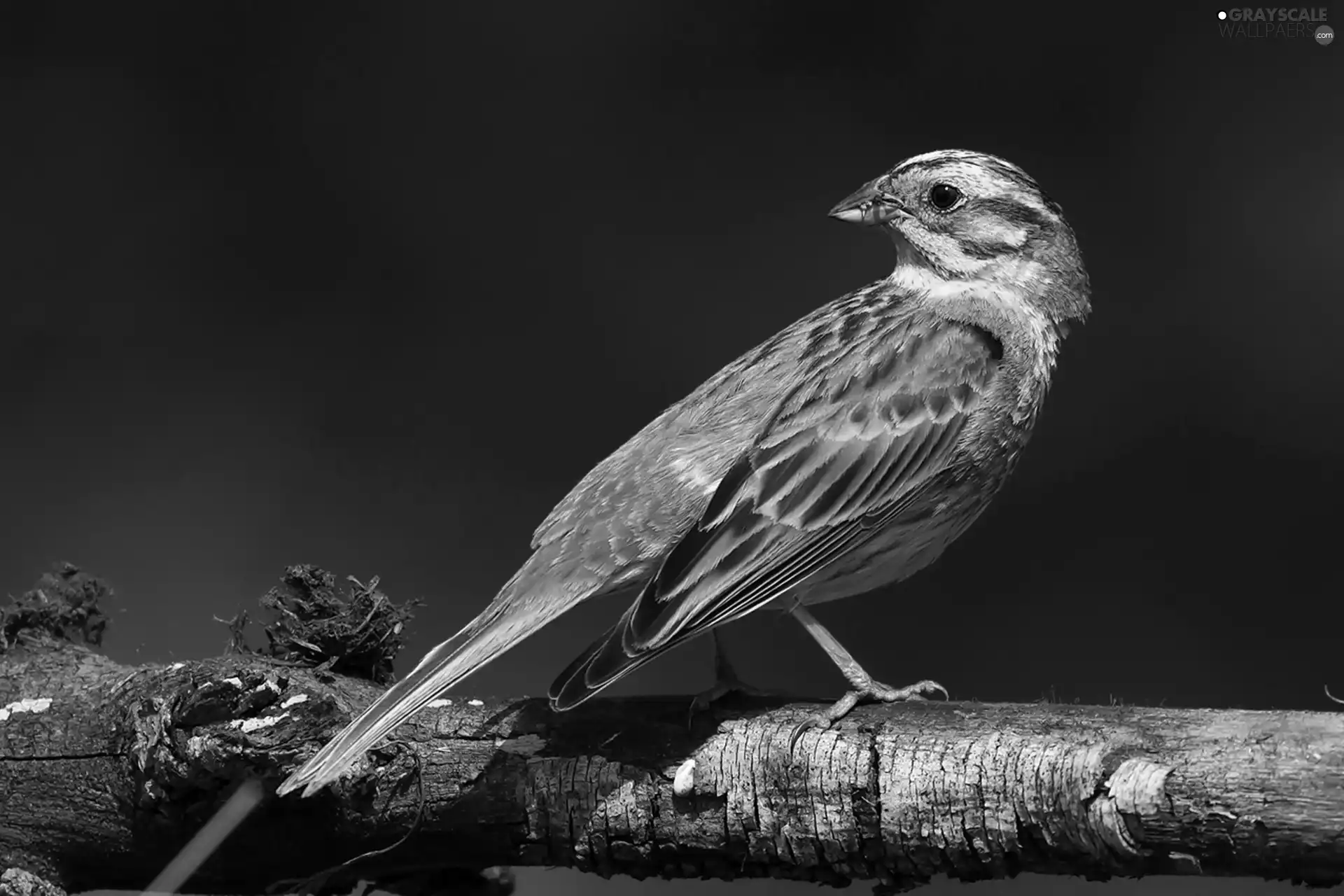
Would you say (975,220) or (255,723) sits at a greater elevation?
(975,220)

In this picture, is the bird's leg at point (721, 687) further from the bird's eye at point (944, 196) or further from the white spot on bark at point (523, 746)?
the bird's eye at point (944, 196)

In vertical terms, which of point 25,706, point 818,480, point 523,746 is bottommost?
point 523,746

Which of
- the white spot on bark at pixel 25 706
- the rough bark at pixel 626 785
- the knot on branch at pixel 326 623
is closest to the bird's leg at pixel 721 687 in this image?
the rough bark at pixel 626 785

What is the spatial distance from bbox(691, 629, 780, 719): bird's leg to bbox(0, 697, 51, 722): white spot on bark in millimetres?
1077

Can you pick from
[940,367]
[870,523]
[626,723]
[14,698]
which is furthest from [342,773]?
[940,367]

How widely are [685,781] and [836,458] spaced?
0.71m

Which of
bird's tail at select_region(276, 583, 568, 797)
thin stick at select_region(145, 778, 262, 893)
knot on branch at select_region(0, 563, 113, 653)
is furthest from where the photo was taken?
knot on branch at select_region(0, 563, 113, 653)

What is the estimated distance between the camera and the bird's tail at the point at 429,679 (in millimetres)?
2463

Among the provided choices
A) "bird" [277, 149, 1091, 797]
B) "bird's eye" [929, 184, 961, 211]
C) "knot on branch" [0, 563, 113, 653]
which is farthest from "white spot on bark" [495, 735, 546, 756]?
"bird's eye" [929, 184, 961, 211]

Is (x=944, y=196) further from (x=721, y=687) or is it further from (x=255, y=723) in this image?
(x=255, y=723)

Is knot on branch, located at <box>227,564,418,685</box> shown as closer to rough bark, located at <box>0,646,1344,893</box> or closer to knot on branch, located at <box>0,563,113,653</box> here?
rough bark, located at <box>0,646,1344,893</box>

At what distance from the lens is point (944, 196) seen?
11.3 ft

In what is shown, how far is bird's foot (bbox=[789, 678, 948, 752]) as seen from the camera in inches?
104

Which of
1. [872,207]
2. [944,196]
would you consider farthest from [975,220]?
[872,207]
